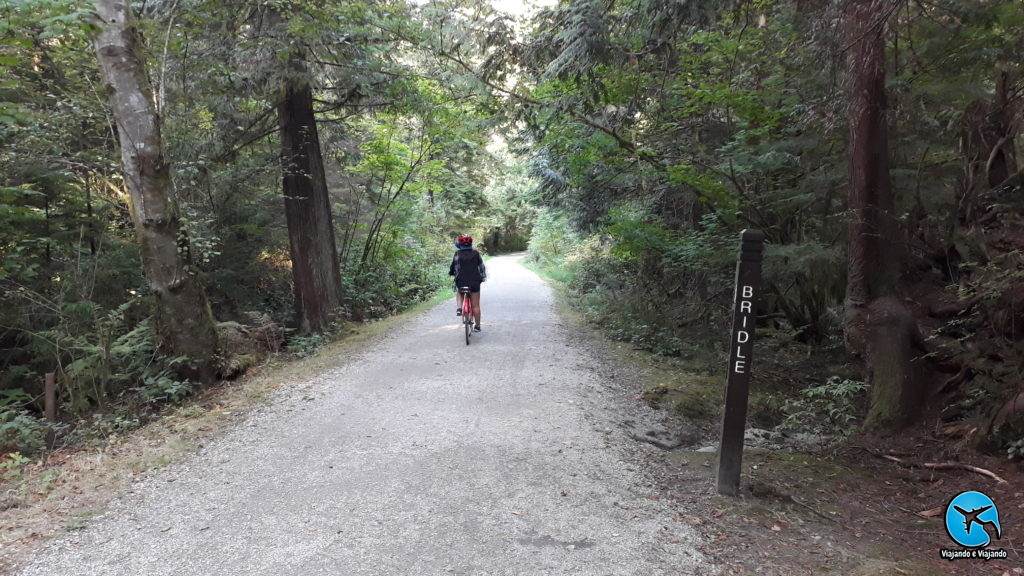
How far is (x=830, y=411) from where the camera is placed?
6.17 metres

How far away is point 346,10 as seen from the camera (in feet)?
29.9

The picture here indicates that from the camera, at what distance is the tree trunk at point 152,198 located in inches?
272

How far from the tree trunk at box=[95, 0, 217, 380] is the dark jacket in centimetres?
410

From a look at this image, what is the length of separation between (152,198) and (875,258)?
31.2ft

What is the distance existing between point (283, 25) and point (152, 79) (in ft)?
7.96

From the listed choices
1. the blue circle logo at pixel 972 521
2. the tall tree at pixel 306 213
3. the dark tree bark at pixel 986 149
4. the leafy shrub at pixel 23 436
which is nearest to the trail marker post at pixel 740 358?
the blue circle logo at pixel 972 521

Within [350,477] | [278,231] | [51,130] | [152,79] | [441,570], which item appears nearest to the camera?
[441,570]

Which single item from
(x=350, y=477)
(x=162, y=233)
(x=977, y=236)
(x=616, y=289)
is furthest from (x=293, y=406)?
(x=616, y=289)

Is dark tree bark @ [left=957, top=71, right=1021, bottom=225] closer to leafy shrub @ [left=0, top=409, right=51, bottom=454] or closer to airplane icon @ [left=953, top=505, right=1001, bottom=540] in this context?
airplane icon @ [left=953, top=505, right=1001, bottom=540]

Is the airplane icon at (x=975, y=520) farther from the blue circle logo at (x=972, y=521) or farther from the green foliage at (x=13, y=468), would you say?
the green foliage at (x=13, y=468)

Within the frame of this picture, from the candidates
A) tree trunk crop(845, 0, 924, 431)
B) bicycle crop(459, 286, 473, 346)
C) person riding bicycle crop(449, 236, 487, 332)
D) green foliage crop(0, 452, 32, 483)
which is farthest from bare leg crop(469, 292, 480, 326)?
green foliage crop(0, 452, 32, 483)

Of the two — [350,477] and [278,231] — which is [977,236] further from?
[278,231]

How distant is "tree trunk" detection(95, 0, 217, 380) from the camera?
6.90 metres

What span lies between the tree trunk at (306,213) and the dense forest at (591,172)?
0.05 metres
